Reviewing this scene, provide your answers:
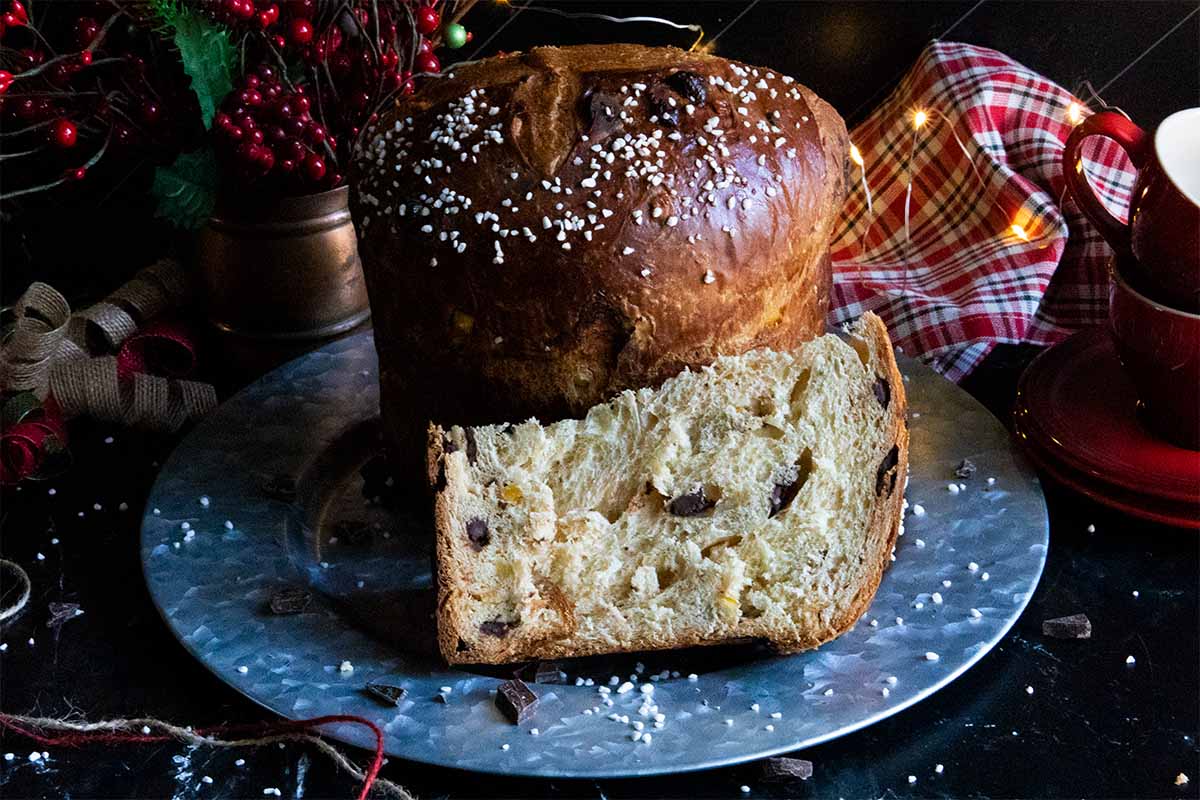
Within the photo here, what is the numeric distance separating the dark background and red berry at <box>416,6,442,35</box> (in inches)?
19.3

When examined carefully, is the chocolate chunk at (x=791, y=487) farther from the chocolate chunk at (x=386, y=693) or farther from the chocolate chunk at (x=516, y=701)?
the chocolate chunk at (x=386, y=693)

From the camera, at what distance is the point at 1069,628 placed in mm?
1778

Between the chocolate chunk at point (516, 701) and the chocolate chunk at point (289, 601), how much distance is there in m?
0.36

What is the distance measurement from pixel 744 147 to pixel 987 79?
1.06 m

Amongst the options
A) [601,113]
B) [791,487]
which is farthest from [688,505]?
Answer: [601,113]

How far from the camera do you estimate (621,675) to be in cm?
170

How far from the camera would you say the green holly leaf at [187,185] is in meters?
2.15

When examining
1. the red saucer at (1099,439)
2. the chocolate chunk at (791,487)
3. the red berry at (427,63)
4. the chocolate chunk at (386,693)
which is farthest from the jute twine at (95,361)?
the red saucer at (1099,439)

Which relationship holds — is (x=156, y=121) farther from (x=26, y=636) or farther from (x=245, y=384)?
(x=26, y=636)

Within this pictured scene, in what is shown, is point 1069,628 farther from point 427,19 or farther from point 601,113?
point 427,19

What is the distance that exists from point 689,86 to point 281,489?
3.12 ft

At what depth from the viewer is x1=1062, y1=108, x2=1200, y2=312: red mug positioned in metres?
1.86

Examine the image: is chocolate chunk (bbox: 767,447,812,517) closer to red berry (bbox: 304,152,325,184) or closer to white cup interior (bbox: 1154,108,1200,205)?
white cup interior (bbox: 1154,108,1200,205)

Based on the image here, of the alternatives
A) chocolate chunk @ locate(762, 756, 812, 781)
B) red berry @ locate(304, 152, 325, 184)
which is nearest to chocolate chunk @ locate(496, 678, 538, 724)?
chocolate chunk @ locate(762, 756, 812, 781)
